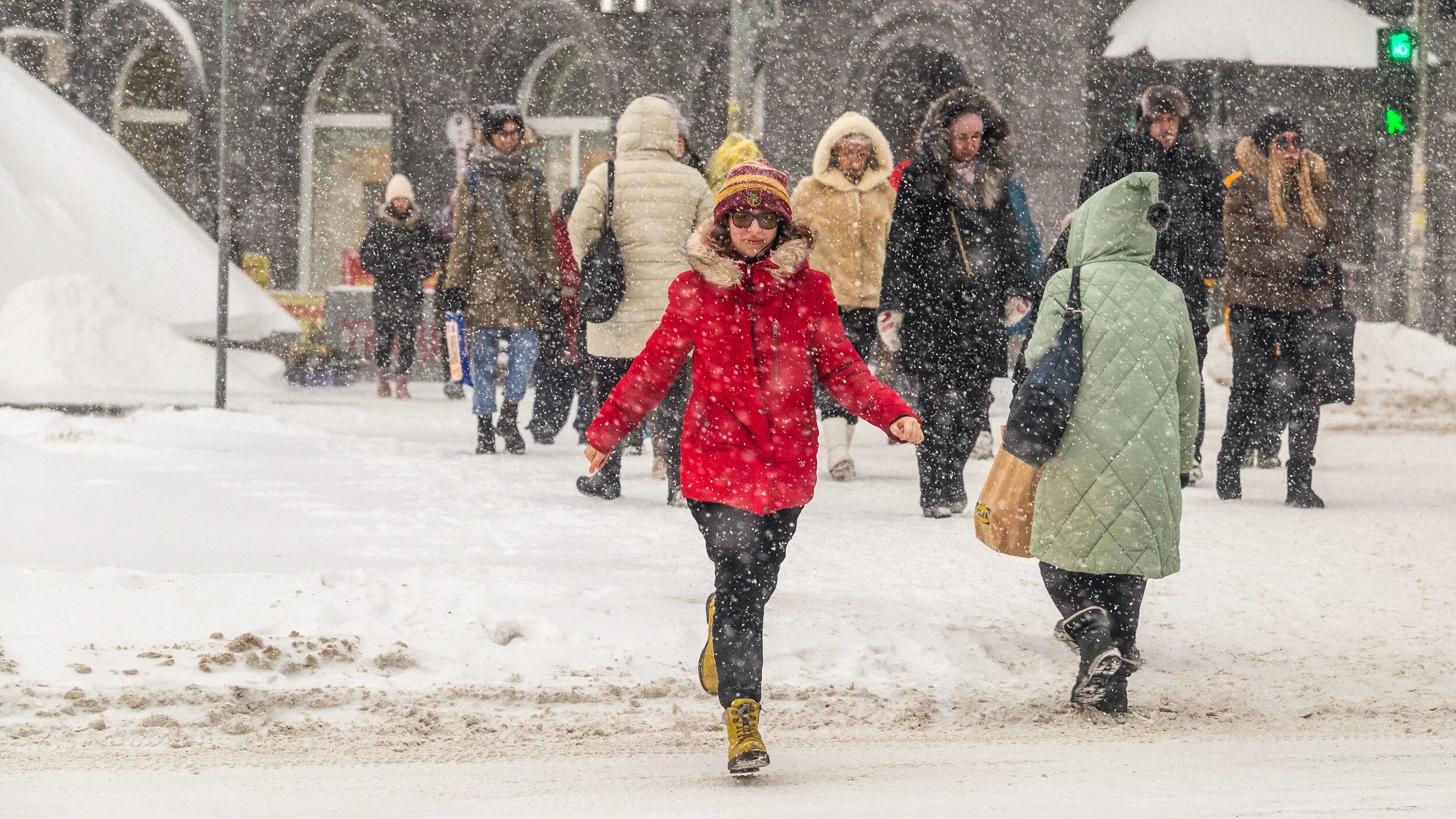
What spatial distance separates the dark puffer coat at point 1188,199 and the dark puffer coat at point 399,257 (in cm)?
835

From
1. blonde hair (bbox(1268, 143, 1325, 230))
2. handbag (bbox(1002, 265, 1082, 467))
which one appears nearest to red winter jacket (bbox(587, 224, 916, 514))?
handbag (bbox(1002, 265, 1082, 467))

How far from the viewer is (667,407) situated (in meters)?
8.90

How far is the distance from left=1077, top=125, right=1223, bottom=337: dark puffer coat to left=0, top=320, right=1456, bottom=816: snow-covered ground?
1.27 m

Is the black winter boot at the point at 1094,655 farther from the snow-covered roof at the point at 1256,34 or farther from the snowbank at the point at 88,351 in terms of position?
the snow-covered roof at the point at 1256,34

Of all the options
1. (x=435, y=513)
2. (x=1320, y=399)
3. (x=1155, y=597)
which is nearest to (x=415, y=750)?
(x=1155, y=597)

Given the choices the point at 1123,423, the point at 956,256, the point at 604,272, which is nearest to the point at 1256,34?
the point at 956,256

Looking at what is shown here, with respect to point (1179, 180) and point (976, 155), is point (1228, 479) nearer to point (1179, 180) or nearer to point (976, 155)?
point (1179, 180)

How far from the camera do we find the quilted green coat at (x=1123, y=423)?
4949 mm

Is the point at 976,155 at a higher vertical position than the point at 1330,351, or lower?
higher

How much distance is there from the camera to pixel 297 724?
4.77 metres

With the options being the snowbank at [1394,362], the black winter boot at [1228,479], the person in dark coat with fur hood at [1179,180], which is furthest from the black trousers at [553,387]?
the snowbank at [1394,362]

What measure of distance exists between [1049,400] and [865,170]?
4932 millimetres

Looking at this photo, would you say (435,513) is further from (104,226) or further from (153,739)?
(104,226)

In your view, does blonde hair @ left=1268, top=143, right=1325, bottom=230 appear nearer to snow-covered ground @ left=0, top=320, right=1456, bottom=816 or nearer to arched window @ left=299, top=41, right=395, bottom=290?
snow-covered ground @ left=0, top=320, right=1456, bottom=816
